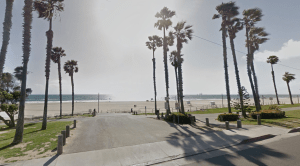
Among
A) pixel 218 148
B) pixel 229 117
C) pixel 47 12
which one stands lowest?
pixel 218 148

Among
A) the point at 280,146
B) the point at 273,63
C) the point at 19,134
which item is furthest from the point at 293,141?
the point at 273,63

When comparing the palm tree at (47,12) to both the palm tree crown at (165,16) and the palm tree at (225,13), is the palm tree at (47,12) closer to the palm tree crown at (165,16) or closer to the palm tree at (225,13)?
the palm tree crown at (165,16)

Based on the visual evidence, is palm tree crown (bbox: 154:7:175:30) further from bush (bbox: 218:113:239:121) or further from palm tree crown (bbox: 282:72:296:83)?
palm tree crown (bbox: 282:72:296:83)

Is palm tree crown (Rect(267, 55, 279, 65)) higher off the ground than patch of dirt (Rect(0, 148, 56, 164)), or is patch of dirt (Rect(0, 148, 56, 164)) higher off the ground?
palm tree crown (Rect(267, 55, 279, 65))

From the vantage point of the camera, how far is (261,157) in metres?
6.04

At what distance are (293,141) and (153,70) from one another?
29.7 meters

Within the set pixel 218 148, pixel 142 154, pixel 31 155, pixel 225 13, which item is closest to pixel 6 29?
pixel 31 155

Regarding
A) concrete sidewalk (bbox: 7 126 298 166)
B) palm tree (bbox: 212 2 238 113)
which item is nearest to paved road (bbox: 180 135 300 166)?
concrete sidewalk (bbox: 7 126 298 166)

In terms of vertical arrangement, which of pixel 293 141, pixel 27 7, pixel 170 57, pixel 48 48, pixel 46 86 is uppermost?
pixel 170 57

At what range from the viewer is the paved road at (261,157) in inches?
219

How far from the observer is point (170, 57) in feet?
116

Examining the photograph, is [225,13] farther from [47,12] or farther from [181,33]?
[47,12]

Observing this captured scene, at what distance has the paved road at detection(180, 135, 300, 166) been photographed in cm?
556

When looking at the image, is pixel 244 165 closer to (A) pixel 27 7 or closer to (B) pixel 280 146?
(B) pixel 280 146
